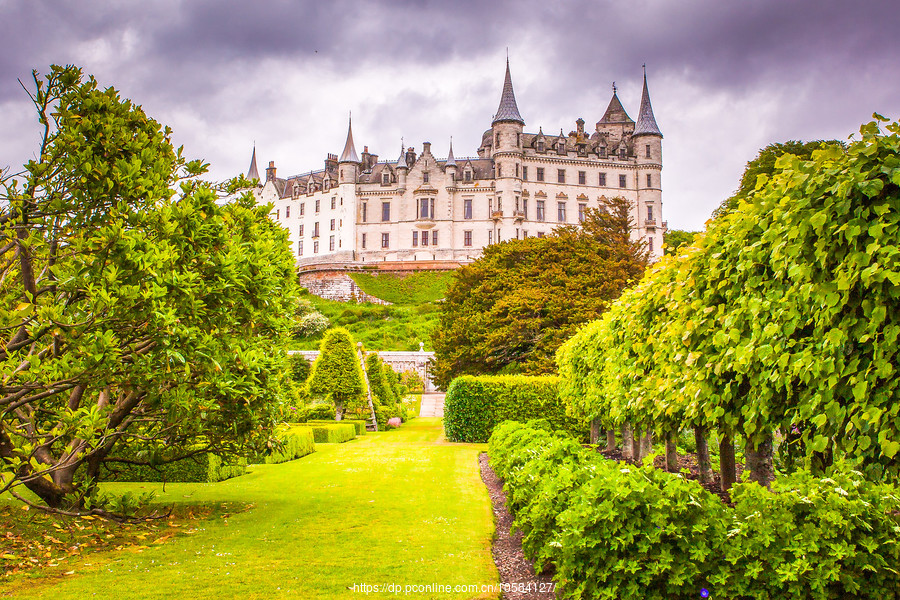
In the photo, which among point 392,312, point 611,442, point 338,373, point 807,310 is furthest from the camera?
point 392,312

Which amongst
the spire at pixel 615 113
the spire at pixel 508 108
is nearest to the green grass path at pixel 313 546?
the spire at pixel 508 108

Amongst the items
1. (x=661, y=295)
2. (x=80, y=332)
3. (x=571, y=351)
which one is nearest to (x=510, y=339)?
(x=571, y=351)

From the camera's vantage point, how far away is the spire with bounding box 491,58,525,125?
7025cm

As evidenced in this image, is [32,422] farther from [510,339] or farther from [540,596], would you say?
[510,339]

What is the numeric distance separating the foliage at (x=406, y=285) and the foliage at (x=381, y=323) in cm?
184

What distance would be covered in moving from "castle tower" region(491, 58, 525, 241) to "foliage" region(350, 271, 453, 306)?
8.79 metres

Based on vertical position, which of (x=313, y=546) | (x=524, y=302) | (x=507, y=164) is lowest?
(x=313, y=546)

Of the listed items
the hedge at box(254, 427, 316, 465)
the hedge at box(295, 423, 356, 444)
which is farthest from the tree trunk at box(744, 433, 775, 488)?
the hedge at box(295, 423, 356, 444)

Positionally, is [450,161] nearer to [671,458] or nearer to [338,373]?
[338,373]

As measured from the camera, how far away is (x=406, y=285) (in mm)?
66875

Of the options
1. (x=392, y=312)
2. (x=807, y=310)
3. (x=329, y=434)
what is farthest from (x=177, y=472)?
(x=392, y=312)

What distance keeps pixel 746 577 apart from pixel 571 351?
10.8 m

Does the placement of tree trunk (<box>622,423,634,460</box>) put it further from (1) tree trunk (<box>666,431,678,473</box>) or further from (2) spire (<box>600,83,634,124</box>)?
(2) spire (<box>600,83,634,124</box>)

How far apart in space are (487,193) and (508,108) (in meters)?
9.35
